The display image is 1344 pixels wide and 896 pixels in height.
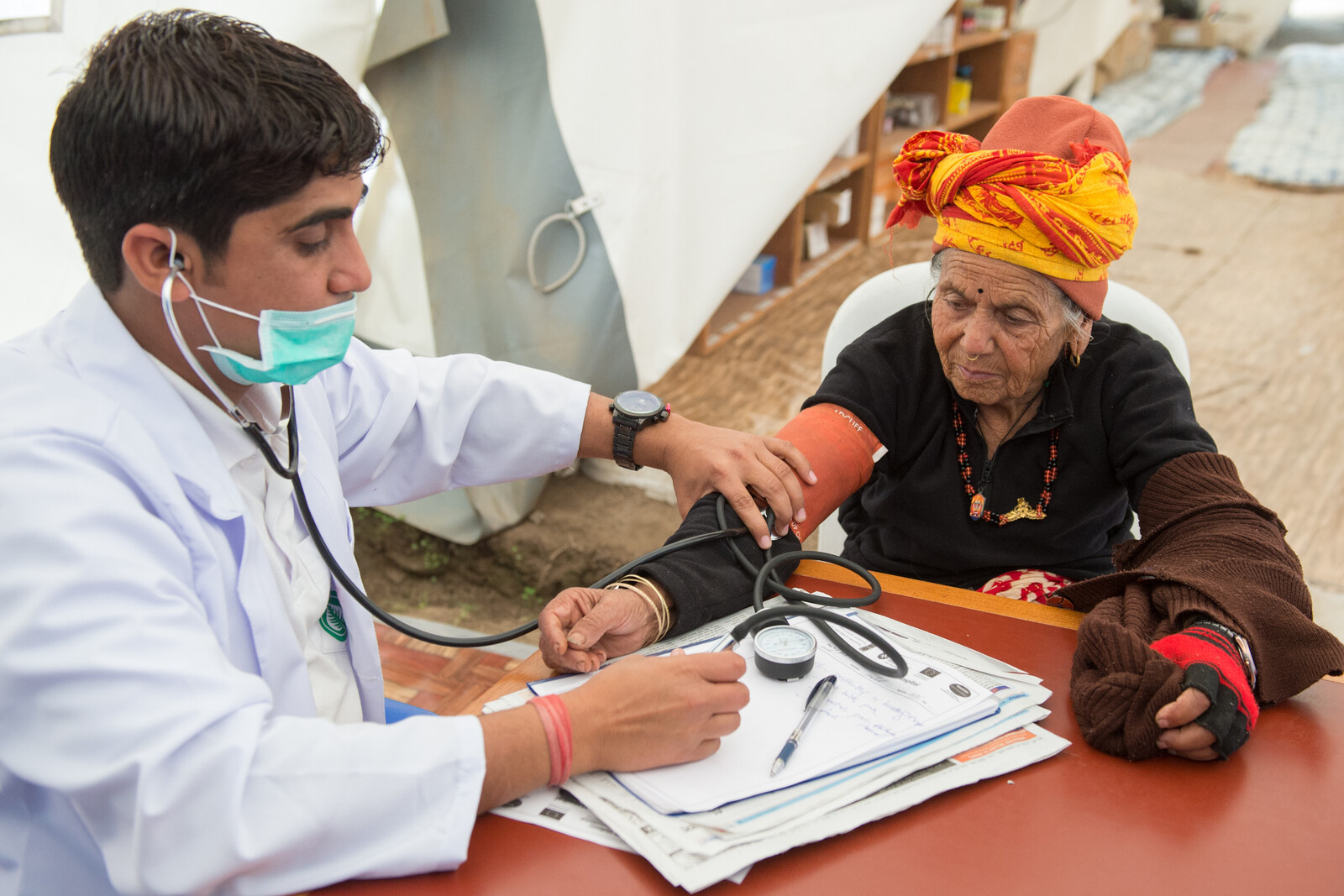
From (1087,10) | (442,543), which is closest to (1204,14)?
(1087,10)

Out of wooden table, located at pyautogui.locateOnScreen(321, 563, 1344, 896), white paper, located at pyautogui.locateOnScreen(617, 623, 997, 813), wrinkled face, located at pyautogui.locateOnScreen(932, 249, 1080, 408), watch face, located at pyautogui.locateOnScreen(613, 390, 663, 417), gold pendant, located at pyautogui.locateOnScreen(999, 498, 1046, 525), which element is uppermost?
wrinkled face, located at pyautogui.locateOnScreen(932, 249, 1080, 408)

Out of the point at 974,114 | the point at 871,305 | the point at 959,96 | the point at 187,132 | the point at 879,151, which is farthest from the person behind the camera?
the point at 974,114

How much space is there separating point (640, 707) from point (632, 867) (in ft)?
0.44

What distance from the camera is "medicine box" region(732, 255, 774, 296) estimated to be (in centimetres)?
424

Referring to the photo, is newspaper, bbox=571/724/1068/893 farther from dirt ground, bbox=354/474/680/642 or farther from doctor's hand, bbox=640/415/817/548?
dirt ground, bbox=354/474/680/642

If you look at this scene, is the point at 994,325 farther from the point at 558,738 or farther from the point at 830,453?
the point at 558,738

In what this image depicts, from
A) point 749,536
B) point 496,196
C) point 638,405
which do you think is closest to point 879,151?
point 496,196

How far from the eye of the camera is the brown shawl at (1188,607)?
3.12 feet

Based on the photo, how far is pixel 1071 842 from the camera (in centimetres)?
84

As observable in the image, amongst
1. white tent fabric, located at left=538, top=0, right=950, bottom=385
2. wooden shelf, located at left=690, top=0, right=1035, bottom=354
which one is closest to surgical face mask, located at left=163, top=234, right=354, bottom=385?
white tent fabric, located at left=538, top=0, right=950, bottom=385

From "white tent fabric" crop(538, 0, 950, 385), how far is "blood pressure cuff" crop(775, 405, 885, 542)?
1026 mm

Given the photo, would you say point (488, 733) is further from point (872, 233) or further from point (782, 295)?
point (872, 233)

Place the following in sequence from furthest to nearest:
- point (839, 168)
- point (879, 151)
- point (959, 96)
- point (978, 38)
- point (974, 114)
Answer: point (974, 114) < point (959, 96) < point (978, 38) < point (879, 151) < point (839, 168)

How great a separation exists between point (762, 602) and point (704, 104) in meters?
1.52
